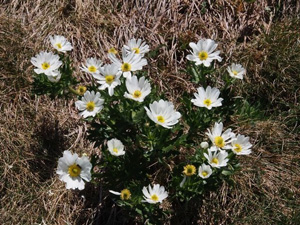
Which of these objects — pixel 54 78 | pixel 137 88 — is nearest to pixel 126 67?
pixel 137 88

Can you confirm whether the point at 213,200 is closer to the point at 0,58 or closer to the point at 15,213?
the point at 15,213

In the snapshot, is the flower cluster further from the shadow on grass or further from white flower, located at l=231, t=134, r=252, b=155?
the shadow on grass

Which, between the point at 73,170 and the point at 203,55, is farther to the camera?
the point at 203,55

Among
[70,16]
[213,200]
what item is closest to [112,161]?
[213,200]

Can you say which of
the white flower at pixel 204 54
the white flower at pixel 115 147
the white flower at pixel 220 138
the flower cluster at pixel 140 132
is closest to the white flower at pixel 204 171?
the flower cluster at pixel 140 132

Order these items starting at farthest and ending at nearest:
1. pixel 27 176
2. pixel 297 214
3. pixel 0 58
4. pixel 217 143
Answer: pixel 0 58 < pixel 27 176 < pixel 297 214 < pixel 217 143

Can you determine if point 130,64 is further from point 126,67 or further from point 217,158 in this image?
point 217,158

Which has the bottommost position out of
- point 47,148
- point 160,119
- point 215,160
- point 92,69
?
point 47,148
